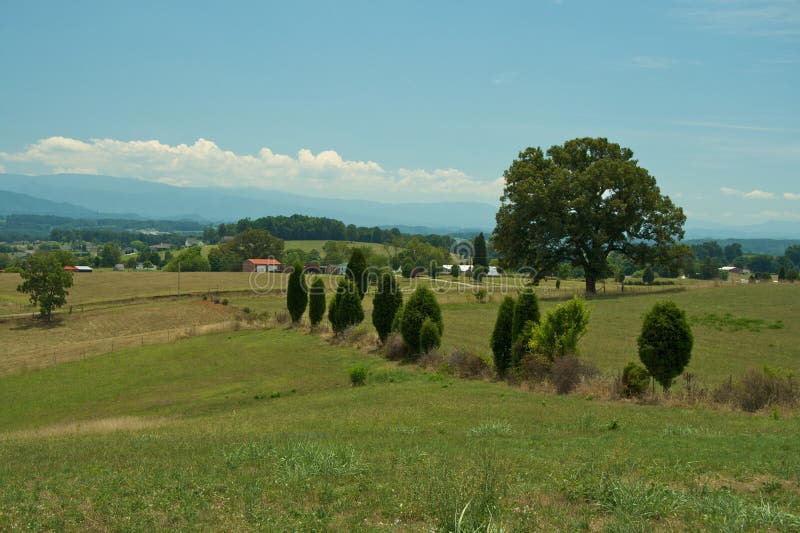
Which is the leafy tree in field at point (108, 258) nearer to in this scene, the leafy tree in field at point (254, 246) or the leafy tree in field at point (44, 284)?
the leafy tree in field at point (254, 246)

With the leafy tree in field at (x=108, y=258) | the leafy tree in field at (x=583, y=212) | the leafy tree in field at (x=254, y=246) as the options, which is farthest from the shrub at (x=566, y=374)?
the leafy tree in field at (x=108, y=258)

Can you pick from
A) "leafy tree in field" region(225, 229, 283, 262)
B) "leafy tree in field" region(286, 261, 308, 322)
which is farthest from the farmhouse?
"leafy tree in field" region(286, 261, 308, 322)

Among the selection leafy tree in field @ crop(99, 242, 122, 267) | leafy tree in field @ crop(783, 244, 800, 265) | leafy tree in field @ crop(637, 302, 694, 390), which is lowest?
leafy tree in field @ crop(99, 242, 122, 267)

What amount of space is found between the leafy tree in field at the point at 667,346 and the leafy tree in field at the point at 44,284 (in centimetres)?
5205

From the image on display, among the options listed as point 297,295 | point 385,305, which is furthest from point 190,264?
point 385,305

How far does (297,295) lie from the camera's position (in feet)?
118

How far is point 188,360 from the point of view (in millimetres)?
27875

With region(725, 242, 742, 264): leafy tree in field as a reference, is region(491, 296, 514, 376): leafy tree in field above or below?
below

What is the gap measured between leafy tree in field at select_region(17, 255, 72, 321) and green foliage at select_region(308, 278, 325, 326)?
31169 millimetres

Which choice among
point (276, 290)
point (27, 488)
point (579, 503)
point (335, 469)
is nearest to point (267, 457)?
point (335, 469)

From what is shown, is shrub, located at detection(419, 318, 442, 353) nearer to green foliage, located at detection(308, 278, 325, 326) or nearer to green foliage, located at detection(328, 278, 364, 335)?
green foliage, located at detection(328, 278, 364, 335)

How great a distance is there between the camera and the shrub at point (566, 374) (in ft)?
50.8

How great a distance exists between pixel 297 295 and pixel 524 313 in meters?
20.3

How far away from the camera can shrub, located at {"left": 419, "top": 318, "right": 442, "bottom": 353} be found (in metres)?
22.1
